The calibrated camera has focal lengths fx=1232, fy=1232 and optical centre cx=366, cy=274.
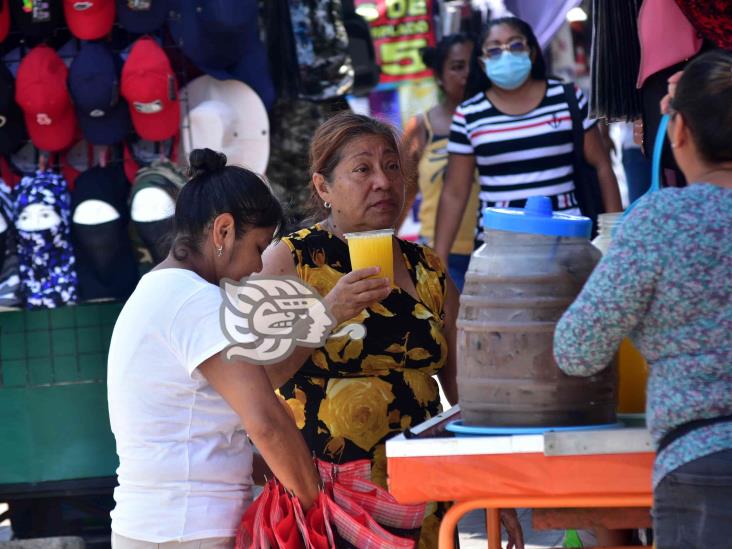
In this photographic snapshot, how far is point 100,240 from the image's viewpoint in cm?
528

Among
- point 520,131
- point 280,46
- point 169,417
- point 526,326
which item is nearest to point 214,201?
point 169,417

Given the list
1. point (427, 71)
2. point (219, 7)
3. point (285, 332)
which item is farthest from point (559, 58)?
point (285, 332)

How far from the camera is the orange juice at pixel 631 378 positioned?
2.68 meters

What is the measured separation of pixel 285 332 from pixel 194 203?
0.42m

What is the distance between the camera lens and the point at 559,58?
396 inches

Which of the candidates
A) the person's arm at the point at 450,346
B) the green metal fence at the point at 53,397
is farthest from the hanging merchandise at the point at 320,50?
the person's arm at the point at 450,346

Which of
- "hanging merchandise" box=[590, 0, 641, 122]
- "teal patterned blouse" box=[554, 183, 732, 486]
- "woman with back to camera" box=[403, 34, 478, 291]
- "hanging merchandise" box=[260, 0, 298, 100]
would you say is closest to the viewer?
"teal patterned blouse" box=[554, 183, 732, 486]

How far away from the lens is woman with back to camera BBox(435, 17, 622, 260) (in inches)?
208

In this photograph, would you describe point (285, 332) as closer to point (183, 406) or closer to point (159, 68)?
point (183, 406)

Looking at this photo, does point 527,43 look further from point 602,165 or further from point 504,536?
point 504,536

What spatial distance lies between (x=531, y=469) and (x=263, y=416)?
2.34 ft

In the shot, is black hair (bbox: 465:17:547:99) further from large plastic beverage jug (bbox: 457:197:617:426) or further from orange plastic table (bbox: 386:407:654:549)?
orange plastic table (bbox: 386:407:654:549)

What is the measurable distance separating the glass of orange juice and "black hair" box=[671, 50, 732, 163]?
33.1 inches

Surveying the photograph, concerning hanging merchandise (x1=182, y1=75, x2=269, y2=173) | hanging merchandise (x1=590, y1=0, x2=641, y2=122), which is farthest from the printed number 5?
hanging merchandise (x1=590, y1=0, x2=641, y2=122)
